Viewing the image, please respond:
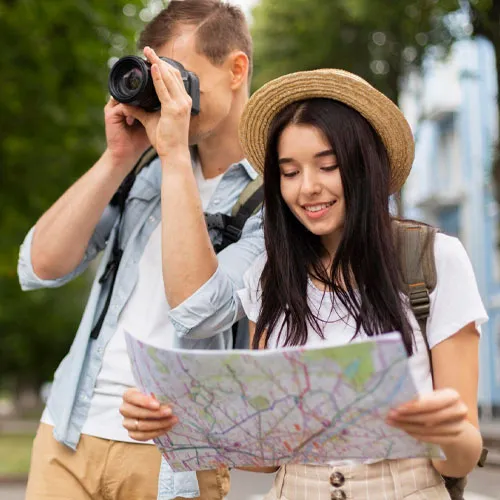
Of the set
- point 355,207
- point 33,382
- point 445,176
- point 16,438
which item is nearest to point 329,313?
point 355,207

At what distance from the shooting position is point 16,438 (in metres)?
23.1

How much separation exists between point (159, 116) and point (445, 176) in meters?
28.9

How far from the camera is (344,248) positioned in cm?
236

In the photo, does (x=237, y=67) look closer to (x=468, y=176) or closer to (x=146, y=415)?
(x=146, y=415)

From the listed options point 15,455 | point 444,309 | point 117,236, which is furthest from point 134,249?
point 15,455

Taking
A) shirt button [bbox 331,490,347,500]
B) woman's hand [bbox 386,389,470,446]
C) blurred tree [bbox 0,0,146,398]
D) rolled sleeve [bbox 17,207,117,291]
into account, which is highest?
blurred tree [bbox 0,0,146,398]

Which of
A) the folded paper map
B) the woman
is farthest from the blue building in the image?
the folded paper map

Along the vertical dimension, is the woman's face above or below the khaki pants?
above

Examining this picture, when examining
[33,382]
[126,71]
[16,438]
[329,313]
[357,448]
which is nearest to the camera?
[357,448]

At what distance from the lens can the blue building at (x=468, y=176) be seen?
25.9 m

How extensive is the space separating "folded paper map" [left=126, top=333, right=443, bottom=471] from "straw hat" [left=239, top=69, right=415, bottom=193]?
2.63 feet

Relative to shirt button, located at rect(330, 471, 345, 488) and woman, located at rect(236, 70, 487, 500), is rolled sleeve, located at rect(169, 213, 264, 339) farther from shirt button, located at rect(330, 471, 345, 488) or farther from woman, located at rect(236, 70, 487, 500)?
shirt button, located at rect(330, 471, 345, 488)

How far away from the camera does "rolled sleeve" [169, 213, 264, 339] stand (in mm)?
2506

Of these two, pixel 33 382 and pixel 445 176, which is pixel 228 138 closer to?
pixel 445 176
